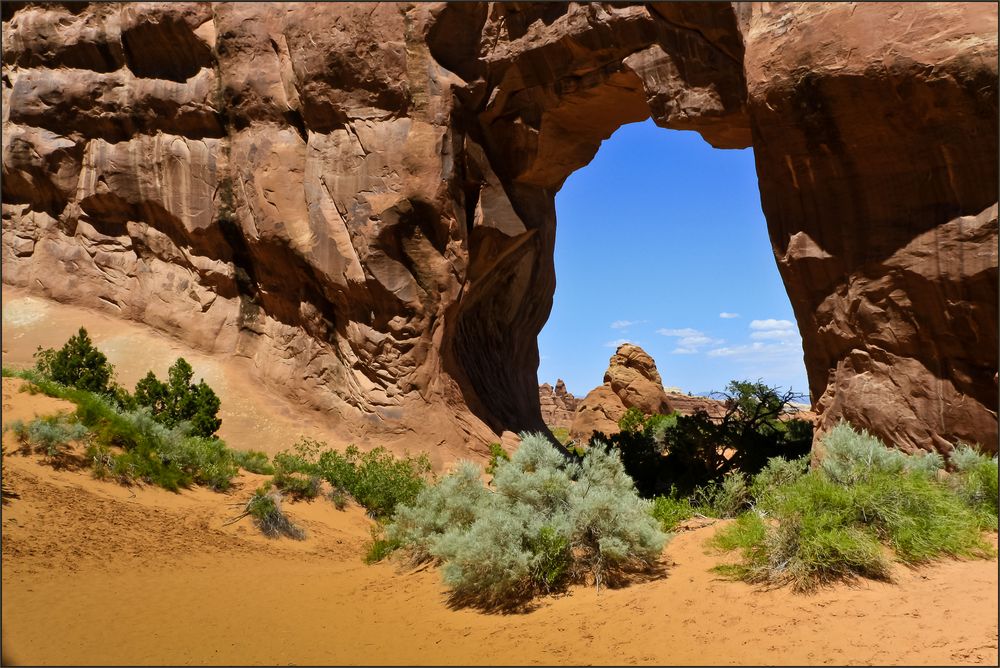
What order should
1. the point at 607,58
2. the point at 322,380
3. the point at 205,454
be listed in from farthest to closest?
the point at 322,380
the point at 607,58
the point at 205,454

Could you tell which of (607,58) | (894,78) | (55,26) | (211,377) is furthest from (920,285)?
(55,26)

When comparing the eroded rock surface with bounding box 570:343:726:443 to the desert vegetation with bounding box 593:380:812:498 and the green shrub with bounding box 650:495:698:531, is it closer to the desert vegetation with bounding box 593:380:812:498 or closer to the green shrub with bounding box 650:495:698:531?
the desert vegetation with bounding box 593:380:812:498

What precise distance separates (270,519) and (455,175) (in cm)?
827

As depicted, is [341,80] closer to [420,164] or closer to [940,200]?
[420,164]

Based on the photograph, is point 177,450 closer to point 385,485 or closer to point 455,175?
point 385,485

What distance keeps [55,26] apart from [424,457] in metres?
15.6

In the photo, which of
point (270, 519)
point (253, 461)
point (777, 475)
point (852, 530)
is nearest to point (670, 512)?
point (777, 475)

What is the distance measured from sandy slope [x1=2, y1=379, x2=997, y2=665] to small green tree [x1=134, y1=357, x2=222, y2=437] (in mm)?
3782

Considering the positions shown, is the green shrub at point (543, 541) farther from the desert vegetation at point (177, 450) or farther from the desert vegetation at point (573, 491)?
the desert vegetation at point (177, 450)

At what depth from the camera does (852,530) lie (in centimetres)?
653

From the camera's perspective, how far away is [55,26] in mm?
19812

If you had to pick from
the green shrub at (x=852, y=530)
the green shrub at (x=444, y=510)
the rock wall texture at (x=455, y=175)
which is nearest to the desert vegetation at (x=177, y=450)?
the rock wall texture at (x=455, y=175)

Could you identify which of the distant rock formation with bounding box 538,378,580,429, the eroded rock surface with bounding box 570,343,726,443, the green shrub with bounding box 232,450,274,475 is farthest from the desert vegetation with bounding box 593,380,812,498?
the distant rock formation with bounding box 538,378,580,429

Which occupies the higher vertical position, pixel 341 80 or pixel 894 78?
pixel 341 80
